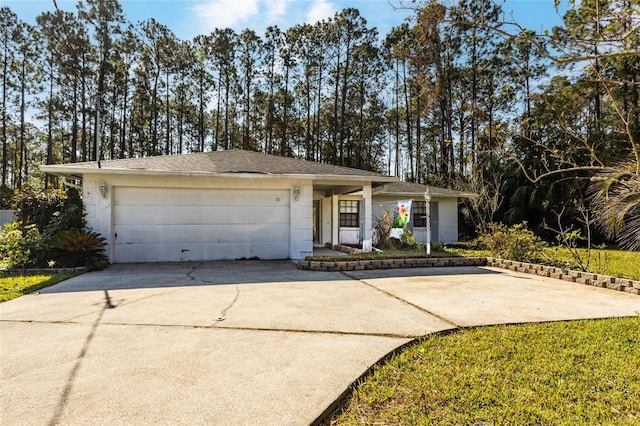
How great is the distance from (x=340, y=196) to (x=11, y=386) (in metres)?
11.3

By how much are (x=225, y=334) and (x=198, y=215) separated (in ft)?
21.1

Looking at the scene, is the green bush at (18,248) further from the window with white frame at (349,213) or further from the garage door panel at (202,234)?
the window with white frame at (349,213)

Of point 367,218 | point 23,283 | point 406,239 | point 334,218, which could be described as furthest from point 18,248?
point 406,239

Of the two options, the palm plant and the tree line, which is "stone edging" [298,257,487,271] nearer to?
the palm plant

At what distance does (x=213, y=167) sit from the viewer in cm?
960

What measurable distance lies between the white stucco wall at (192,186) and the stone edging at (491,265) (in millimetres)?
1577

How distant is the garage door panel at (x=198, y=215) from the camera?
9023 mm

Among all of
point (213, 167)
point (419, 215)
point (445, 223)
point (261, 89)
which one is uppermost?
point (261, 89)

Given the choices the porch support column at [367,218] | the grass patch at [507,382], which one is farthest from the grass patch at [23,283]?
the porch support column at [367,218]

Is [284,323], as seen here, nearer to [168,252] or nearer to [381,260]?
[381,260]

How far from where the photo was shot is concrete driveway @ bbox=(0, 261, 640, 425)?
2236 mm

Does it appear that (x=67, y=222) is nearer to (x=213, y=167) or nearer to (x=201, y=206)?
(x=201, y=206)

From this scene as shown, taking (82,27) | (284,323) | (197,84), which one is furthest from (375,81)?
(284,323)

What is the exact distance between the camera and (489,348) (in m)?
3.17
